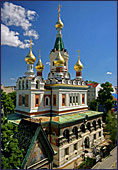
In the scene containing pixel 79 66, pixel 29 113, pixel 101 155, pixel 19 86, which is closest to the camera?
pixel 101 155

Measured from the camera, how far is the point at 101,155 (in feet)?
48.4

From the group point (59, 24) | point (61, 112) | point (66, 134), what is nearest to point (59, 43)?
point (59, 24)

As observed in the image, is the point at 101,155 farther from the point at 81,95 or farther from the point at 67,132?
the point at 81,95

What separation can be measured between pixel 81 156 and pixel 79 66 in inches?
591

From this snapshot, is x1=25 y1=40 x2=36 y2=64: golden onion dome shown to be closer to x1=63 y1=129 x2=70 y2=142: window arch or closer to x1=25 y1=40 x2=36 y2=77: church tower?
x1=25 y1=40 x2=36 y2=77: church tower

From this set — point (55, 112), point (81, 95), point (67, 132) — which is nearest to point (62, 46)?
point (81, 95)

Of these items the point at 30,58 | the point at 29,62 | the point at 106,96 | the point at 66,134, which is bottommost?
the point at 66,134

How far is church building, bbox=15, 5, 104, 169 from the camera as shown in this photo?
13.8 m

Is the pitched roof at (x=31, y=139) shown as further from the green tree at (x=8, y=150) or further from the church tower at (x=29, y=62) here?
the church tower at (x=29, y=62)

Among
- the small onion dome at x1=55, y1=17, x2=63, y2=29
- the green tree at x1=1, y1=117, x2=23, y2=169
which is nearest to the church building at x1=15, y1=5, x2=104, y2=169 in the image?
the green tree at x1=1, y1=117, x2=23, y2=169

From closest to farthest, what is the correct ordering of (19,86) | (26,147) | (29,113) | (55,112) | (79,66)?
(26,147) < (29,113) < (55,112) < (19,86) < (79,66)

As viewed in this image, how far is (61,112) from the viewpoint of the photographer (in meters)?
17.2

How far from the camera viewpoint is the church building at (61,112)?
13.8 metres

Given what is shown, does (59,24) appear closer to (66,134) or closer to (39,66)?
(39,66)
